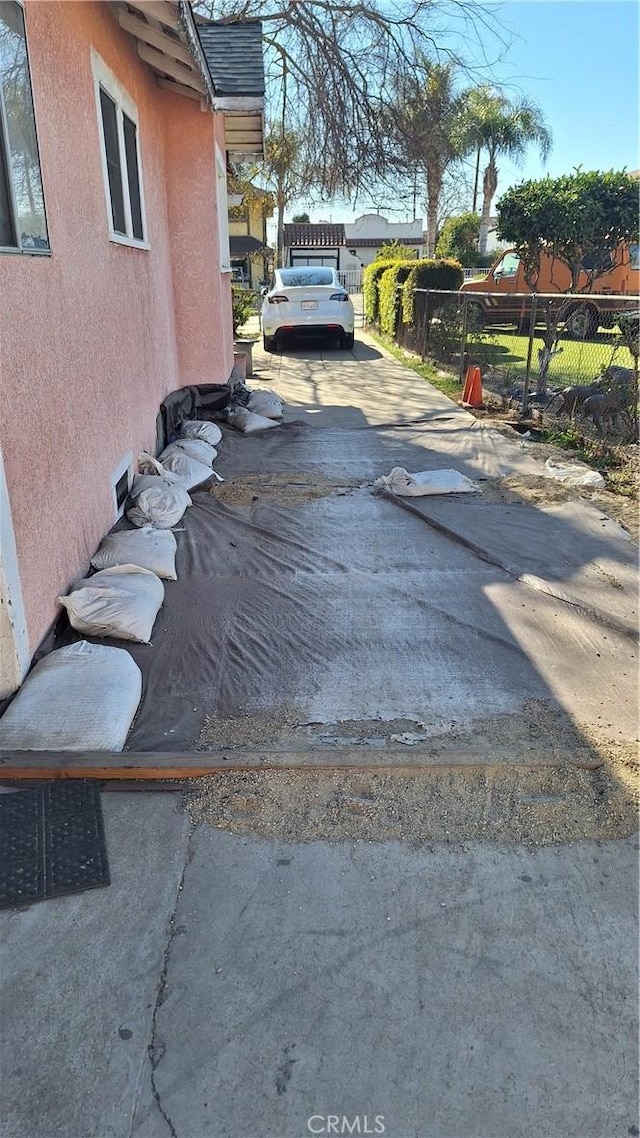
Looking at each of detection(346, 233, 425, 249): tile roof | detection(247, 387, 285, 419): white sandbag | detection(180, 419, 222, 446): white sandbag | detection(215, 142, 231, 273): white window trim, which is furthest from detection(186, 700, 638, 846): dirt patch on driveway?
detection(346, 233, 425, 249): tile roof

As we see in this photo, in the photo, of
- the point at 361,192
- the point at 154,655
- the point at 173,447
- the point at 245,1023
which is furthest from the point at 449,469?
the point at 361,192

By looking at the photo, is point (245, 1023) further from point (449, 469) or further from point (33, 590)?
point (449, 469)

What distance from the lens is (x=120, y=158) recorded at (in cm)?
584

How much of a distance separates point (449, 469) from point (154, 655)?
4.13 meters

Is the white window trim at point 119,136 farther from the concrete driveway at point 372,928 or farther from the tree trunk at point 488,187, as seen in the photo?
the tree trunk at point 488,187

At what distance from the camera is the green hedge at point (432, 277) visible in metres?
14.8

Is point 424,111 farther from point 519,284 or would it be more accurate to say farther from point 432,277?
point 519,284

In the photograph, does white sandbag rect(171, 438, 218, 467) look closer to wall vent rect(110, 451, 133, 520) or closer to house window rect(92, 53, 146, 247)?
wall vent rect(110, 451, 133, 520)

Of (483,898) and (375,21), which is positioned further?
(375,21)

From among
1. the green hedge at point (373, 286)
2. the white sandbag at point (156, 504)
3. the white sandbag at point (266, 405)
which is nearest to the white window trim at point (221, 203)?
the white sandbag at point (266, 405)

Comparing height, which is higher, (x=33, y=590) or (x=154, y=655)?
(x=33, y=590)

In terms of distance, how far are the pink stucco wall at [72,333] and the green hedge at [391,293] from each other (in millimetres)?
9488

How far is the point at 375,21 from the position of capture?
11.4m

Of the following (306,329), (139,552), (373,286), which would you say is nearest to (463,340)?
(306,329)
